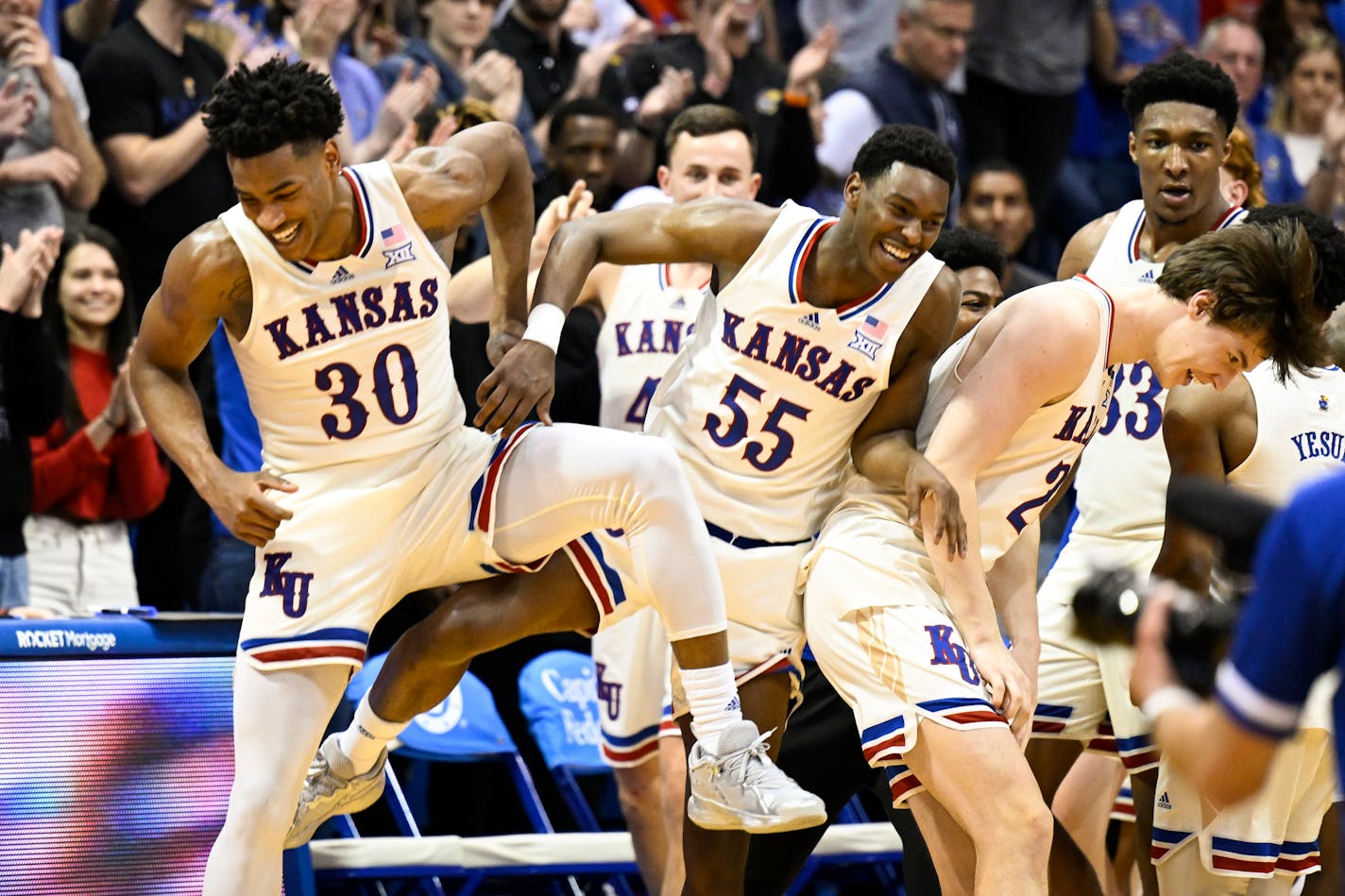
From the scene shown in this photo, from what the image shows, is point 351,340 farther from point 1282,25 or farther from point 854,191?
point 1282,25

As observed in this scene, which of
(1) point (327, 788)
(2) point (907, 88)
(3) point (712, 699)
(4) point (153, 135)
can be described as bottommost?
(1) point (327, 788)

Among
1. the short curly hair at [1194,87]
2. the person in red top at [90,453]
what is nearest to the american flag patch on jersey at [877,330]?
the short curly hair at [1194,87]

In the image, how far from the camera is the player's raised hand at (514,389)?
476 cm

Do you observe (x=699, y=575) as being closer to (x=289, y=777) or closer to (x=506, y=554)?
(x=506, y=554)

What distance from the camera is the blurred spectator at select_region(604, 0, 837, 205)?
8805 mm

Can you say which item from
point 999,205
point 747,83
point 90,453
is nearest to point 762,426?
point 90,453

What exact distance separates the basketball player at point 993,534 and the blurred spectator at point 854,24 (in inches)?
203

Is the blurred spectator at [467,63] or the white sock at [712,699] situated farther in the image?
the blurred spectator at [467,63]

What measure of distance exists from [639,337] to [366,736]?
210 cm

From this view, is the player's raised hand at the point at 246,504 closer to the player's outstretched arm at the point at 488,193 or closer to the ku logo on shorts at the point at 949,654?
the player's outstretched arm at the point at 488,193

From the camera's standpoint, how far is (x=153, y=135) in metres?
7.56

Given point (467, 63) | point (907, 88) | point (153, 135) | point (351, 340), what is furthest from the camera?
point (907, 88)

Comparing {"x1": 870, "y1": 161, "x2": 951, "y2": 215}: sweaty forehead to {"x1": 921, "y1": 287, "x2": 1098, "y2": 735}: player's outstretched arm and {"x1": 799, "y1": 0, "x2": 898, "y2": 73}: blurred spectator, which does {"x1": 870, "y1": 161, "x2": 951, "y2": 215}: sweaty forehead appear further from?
{"x1": 799, "y1": 0, "x2": 898, "y2": 73}: blurred spectator

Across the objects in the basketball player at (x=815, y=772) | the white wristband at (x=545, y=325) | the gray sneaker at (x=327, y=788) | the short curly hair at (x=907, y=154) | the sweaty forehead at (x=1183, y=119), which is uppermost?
the sweaty forehead at (x=1183, y=119)
